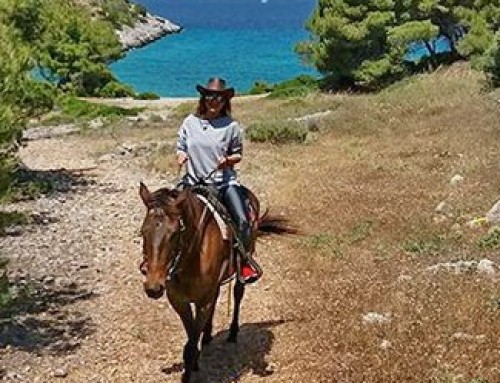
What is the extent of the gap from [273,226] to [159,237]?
441 cm

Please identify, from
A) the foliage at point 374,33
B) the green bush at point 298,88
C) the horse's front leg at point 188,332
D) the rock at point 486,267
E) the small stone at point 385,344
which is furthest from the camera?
the green bush at point 298,88

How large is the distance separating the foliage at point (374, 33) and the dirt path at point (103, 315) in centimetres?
2992

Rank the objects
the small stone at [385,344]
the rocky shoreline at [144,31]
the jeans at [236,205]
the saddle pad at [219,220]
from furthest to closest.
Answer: the rocky shoreline at [144,31] → the jeans at [236,205] → the small stone at [385,344] → the saddle pad at [219,220]

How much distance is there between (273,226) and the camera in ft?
40.4

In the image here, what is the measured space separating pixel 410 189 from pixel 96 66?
2157 inches

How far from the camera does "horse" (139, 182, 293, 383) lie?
8031mm

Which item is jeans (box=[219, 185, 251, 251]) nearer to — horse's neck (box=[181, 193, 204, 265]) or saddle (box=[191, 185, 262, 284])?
saddle (box=[191, 185, 262, 284])

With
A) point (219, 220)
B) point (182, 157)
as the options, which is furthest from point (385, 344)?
point (182, 157)

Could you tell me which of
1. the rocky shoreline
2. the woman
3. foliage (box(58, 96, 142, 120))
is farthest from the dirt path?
the rocky shoreline

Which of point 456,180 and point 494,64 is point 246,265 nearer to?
point 456,180

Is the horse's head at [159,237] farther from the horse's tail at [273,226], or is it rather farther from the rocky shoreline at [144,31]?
the rocky shoreline at [144,31]

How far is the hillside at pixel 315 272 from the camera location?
1003cm

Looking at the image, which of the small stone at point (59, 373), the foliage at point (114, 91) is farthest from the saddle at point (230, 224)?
the foliage at point (114, 91)

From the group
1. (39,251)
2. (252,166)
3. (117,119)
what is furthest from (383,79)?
(39,251)
